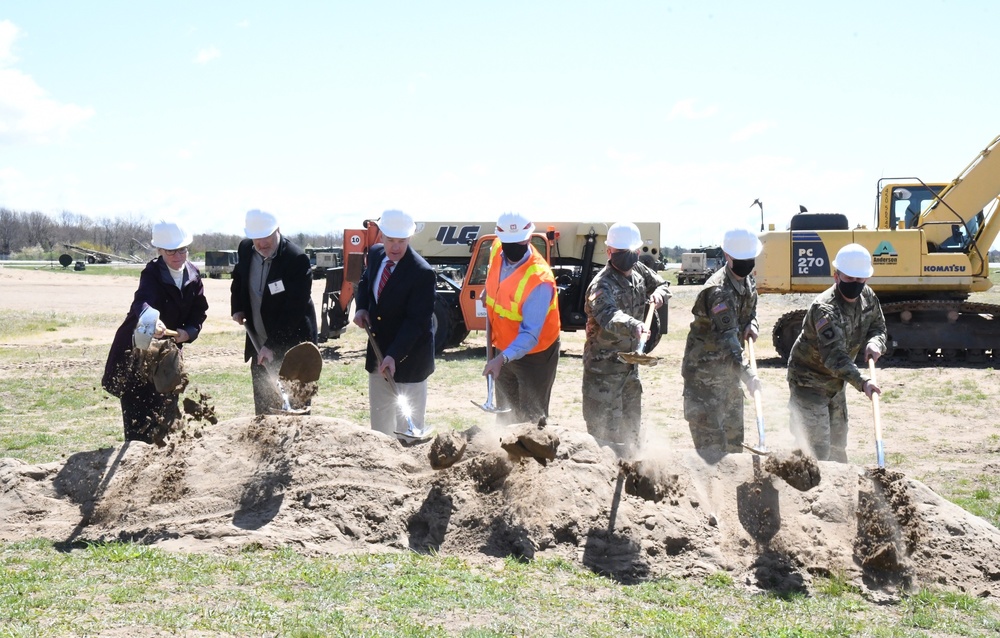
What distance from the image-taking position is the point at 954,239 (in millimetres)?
15664

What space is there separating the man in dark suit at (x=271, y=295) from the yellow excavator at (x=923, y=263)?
1045 centimetres

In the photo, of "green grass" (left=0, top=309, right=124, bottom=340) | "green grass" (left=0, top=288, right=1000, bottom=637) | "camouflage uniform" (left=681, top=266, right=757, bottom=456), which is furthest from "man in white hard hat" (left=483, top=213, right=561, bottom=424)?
"green grass" (left=0, top=309, right=124, bottom=340)

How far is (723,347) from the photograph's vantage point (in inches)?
259

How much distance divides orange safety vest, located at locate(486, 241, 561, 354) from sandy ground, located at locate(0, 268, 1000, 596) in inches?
25.6

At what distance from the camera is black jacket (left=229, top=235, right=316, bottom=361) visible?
21.2 feet

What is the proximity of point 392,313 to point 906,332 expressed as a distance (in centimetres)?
1139

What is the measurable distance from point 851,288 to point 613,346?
61.8 inches

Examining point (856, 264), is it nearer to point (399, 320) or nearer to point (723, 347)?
point (723, 347)

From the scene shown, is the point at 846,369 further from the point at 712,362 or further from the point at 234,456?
the point at 234,456

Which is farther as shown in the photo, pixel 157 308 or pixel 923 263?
pixel 923 263

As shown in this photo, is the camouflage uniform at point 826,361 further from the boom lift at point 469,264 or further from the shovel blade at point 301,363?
the boom lift at point 469,264

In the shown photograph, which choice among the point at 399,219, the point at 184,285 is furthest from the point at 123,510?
the point at 399,219

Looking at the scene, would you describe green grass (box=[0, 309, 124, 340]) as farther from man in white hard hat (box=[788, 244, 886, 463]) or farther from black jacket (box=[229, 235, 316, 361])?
man in white hard hat (box=[788, 244, 886, 463])

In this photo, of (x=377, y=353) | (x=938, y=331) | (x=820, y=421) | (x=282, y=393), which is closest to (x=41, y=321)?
(x=282, y=393)
